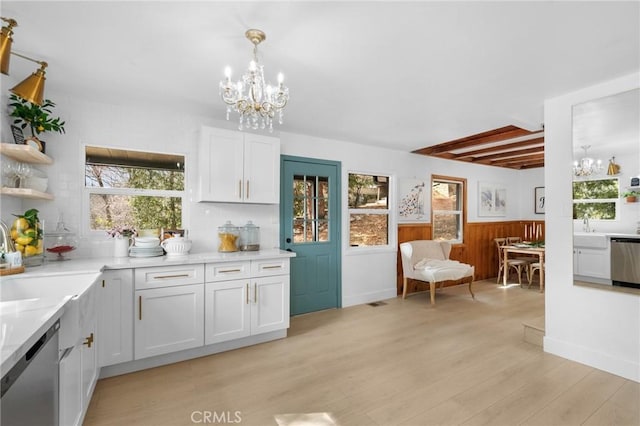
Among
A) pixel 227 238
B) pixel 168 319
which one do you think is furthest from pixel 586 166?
pixel 168 319

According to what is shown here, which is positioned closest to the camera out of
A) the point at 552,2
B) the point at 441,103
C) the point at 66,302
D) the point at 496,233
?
the point at 66,302

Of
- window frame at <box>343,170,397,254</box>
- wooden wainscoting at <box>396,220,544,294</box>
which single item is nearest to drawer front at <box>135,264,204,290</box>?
window frame at <box>343,170,397,254</box>

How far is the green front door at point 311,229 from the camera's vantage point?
402cm

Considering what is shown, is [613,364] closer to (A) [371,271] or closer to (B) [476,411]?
(B) [476,411]

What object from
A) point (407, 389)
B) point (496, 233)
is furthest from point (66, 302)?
point (496, 233)

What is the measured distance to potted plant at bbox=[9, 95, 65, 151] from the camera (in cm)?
243

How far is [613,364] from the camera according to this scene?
2.52 m

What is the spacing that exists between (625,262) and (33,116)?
4.95 m

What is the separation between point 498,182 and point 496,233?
1.07 m

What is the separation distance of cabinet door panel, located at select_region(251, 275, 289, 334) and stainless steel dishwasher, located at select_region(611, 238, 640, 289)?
2917 millimetres

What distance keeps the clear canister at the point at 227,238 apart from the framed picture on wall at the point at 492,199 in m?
4.90

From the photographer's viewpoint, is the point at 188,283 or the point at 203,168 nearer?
the point at 188,283

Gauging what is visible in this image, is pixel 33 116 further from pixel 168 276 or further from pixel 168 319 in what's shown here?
pixel 168 319

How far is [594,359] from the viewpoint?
2621 millimetres
